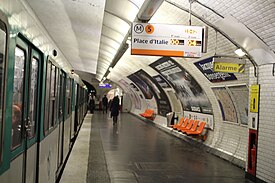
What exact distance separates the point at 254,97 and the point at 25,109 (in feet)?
18.1

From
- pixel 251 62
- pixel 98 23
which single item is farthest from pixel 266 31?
pixel 98 23

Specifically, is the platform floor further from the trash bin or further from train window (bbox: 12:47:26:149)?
the trash bin

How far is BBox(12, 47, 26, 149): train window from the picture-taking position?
2.47 metres

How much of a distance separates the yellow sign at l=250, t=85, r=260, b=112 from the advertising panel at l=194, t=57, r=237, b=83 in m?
1.13

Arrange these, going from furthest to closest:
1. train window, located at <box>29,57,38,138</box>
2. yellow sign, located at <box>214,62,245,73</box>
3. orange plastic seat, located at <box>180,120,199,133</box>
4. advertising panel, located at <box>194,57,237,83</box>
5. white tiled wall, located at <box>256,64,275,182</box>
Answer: orange plastic seat, located at <box>180,120,199,133</box> < advertising panel, located at <box>194,57,237,83</box> < yellow sign, located at <box>214,62,245,73</box> < white tiled wall, located at <box>256,64,275,182</box> < train window, located at <box>29,57,38,138</box>

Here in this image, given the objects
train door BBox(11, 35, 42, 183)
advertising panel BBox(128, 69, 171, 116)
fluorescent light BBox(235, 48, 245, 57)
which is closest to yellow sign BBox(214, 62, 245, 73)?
fluorescent light BBox(235, 48, 245, 57)

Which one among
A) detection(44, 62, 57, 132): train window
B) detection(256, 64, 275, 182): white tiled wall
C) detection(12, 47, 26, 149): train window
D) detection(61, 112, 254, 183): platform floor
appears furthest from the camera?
detection(61, 112, 254, 183): platform floor

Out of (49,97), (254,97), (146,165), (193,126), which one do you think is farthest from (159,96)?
(49,97)

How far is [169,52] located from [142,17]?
782 millimetres

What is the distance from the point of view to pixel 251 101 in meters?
7.27

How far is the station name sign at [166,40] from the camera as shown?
585 centimetres

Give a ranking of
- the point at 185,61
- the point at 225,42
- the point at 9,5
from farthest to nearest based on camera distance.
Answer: the point at 185,61 < the point at 225,42 < the point at 9,5

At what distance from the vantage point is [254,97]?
7117 mm

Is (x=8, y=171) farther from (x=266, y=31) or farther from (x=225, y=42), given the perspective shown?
(x=225, y=42)
